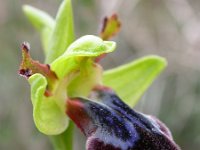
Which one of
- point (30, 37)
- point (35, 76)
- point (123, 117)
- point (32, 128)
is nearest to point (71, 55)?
point (35, 76)

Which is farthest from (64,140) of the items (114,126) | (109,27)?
(109,27)

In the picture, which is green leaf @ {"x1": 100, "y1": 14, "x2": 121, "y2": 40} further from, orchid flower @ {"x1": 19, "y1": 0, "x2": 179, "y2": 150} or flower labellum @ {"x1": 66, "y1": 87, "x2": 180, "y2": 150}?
flower labellum @ {"x1": 66, "y1": 87, "x2": 180, "y2": 150}

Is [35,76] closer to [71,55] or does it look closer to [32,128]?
[71,55]

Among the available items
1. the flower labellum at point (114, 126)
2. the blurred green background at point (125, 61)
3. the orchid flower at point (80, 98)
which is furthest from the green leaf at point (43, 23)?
the blurred green background at point (125, 61)

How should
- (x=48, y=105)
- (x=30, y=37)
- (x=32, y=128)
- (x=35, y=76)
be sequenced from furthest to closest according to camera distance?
(x=30, y=37) → (x=32, y=128) → (x=48, y=105) → (x=35, y=76)

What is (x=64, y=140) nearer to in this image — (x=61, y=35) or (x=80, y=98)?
(x=80, y=98)

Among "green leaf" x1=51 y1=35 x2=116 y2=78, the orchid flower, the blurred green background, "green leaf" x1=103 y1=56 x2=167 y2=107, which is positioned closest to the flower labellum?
the orchid flower
